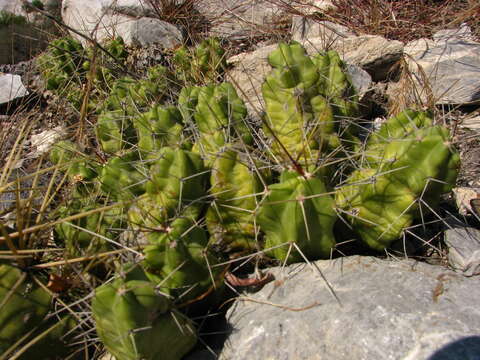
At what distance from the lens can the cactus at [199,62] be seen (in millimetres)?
3891

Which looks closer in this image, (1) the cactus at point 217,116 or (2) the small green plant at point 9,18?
(1) the cactus at point 217,116

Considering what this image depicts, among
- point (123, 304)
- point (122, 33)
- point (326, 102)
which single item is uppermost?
point (122, 33)

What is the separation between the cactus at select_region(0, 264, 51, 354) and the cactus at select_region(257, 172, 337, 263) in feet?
3.07

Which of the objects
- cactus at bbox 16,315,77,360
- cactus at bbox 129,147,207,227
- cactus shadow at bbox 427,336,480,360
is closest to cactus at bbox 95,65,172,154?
cactus at bbox 129,147,207,227

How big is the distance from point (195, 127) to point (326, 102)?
720mm

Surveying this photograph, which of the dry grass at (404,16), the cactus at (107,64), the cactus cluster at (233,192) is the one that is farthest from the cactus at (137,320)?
the dry grass at (404,16)

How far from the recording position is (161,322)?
1.61 metres

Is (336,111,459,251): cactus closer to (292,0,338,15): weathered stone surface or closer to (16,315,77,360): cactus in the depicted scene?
(16,315,77,360): cactus

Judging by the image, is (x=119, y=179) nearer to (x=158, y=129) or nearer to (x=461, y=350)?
(x=158, y=129)

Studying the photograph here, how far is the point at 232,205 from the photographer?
6.94ft

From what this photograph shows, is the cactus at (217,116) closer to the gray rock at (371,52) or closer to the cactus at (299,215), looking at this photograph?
the cactus at (299,215)

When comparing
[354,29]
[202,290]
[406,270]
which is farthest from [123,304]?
[354,29]

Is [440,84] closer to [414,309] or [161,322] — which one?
[414,309]

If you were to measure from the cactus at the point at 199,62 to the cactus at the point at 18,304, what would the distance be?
2440mm
